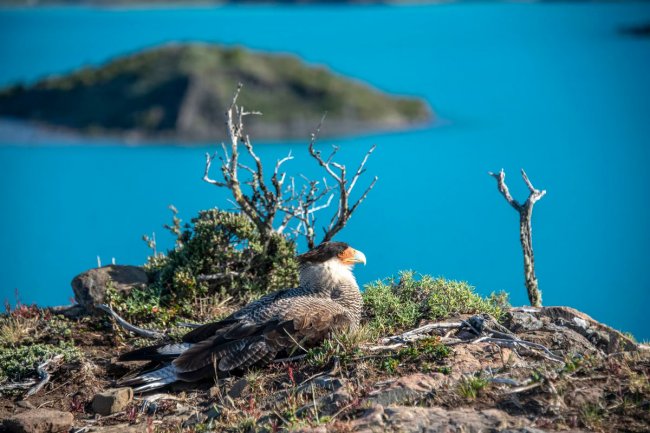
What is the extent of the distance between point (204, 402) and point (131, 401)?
741mm

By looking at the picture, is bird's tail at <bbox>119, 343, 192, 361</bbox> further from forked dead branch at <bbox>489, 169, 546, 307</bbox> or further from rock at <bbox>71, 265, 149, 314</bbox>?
forked dead branch at <bbox>489, 169, 546, 307</bbox>

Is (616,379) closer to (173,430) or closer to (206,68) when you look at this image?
(173,430)

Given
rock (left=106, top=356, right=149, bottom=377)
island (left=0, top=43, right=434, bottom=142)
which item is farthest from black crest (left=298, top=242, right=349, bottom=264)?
island (left=0, top=43, right=434, bottom=142)

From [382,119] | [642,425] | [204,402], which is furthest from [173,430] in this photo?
[382,119]

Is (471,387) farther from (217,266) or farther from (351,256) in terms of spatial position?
(217,266)

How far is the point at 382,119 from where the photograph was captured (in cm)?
3167

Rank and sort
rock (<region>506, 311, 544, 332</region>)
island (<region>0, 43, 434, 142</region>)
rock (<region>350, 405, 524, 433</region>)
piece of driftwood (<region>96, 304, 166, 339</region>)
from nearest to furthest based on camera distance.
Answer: rock (<region>350, 405, 524, 433</region>), rock (<region>506, 311, 544, 332</region>), piece of driftwood (<region>96, 304, 166, 339</region>), island (<region>0, 43, 434, 142</region>)

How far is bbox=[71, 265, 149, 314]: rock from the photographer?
10297mm

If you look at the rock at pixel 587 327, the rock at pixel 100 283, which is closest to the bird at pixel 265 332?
the rock at pixel 587 327

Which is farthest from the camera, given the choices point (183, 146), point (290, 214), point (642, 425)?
point (183, 146)

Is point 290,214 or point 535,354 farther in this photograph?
point 290,214

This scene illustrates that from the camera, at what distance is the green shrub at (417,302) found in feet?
27.9

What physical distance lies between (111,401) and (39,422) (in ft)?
2.18

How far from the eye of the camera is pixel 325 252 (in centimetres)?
846
